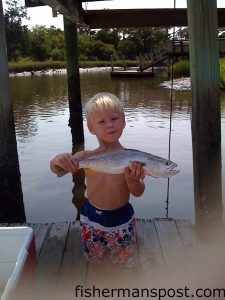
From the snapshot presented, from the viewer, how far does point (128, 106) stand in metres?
19.4

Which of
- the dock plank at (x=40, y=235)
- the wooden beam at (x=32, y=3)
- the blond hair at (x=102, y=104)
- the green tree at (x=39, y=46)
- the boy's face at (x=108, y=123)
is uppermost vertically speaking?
the green tree at (x=39, y=46)

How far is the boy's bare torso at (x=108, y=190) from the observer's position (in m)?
3.01

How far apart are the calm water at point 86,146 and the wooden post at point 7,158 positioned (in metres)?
1.76

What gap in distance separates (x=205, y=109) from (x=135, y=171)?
1640mm

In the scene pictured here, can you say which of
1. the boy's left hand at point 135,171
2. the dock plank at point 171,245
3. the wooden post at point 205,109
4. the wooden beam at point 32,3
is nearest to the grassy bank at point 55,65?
the wooden beam at point 32,3

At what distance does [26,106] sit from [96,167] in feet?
57.1

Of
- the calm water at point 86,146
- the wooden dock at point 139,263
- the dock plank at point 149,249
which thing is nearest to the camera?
the wooden dock at point 139,263

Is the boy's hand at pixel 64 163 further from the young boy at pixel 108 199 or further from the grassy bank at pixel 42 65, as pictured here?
the grassy bank at pixel 42 65

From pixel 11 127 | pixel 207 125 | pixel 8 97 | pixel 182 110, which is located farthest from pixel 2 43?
pixel 182 110

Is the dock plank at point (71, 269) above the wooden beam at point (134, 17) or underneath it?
underneath

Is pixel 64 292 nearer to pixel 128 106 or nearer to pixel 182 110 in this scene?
pixel 182 110

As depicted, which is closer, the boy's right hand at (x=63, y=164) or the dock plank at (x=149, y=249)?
the boy's right hand at (x=63, y=164)

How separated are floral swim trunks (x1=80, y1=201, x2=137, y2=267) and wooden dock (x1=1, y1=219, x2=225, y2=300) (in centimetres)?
13

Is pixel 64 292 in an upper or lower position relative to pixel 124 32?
lower
